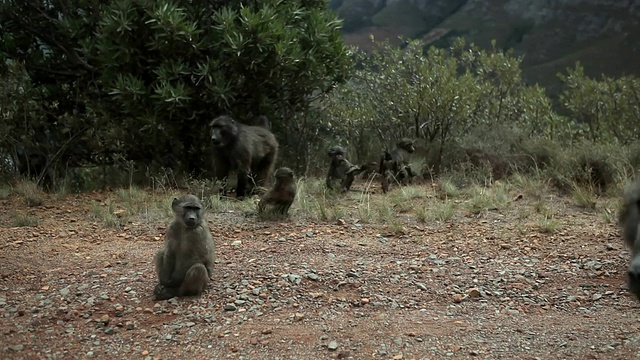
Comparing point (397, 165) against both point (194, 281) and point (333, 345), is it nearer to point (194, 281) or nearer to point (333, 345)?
point (194, 281)

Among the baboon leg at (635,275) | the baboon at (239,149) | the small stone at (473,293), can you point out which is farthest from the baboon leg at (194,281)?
the baboon at (239,149)

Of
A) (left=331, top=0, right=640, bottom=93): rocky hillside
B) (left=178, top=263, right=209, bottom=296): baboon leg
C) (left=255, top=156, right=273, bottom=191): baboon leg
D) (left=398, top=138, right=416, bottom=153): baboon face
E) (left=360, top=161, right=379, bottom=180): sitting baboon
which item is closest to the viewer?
(left=178, top=263, right=209, bottom=296): baboon leg

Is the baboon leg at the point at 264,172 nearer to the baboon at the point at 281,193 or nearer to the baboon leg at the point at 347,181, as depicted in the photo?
the baboon leg at the point at 347,181

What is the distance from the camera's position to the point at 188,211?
4.49 m

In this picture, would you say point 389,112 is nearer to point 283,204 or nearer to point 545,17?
point 283,204

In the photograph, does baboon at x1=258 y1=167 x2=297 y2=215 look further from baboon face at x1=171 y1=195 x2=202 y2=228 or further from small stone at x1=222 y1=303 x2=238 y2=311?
small stone at x1=222 y1=303 x2=238 y2=311

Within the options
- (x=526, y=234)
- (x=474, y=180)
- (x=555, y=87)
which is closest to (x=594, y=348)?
(x=526, y=234)

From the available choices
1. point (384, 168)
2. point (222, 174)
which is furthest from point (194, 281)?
point (384, 168)

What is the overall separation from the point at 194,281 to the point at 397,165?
16.4 ft

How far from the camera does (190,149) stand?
9891 millimetres

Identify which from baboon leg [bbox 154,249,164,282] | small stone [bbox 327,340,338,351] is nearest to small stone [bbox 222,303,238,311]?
baboon leg [bbox 154,249,164,282]

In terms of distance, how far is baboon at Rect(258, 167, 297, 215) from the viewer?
6695 mm

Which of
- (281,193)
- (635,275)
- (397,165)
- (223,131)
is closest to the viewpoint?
(635,275)

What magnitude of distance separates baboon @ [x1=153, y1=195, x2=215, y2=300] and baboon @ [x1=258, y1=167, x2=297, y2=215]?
2157 mm
